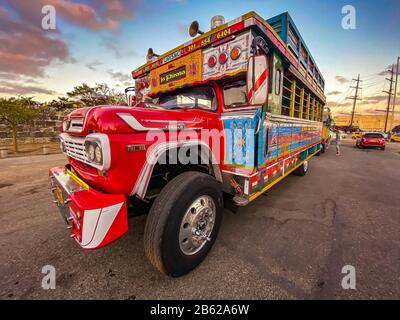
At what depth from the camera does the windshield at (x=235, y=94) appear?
2.64 meters

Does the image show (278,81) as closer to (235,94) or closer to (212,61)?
(235,94)

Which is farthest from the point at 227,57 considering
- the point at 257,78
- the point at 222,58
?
the point at 257,78

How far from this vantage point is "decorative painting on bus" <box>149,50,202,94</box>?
110 inches

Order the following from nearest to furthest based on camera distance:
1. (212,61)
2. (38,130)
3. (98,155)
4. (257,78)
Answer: (98,155), (257,78), (212,61), (38,130)

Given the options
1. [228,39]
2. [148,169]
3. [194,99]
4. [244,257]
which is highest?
[228,39]

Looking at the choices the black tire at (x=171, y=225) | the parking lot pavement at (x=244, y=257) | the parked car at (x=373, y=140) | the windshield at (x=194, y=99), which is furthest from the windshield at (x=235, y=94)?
the parked car at (x=373, y=140)

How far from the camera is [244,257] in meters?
2.24

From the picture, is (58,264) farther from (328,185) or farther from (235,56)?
(328,185)

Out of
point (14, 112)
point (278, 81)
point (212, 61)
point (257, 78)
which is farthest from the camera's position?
point (14, 112)

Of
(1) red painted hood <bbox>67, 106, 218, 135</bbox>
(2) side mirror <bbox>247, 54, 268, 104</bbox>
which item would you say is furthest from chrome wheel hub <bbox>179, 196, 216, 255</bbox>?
(2) side mirror <bbox>247, 54, 268, 104</bbox>

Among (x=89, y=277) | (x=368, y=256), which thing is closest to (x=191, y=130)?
(x=89, y=277)

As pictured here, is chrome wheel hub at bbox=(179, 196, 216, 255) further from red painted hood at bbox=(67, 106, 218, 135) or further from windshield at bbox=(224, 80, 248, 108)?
windshield at bbox=(224, 80, 248, 108)

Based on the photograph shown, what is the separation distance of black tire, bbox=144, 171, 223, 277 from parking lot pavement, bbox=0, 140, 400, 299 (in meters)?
0.21

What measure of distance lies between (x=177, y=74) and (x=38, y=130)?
54.1ft
